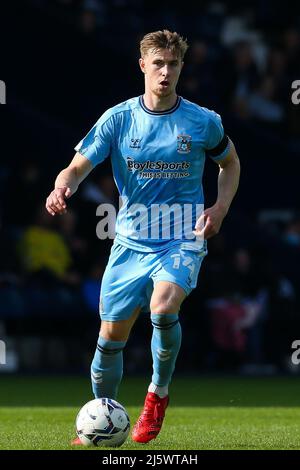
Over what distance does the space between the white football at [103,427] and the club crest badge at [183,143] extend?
66.4 inches

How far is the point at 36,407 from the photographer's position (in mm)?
11406

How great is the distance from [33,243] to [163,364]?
7.47 m

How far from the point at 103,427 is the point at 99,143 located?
1806 mm

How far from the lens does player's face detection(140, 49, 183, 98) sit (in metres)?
8.41

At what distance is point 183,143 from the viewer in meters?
8.52

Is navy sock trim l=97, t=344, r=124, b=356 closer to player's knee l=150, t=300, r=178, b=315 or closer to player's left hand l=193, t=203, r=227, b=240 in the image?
player's knee l=150, t=300, r=178, b=315

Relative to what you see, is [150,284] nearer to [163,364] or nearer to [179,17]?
[163,364]

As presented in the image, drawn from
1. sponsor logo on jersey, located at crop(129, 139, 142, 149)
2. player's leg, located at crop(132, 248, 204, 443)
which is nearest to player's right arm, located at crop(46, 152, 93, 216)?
sponsor logo on jersey, located at crop(129, 139, 142, 149)

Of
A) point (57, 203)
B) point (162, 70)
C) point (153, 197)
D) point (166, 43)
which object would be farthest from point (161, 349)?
point (166, 43)

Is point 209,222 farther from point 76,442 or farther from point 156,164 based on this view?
point 76,442

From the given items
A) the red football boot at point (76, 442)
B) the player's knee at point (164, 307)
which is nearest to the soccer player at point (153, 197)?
the player's knee at point (164, 307)

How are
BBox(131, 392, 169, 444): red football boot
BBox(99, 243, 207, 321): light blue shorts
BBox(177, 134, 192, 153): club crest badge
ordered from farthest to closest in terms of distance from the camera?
BBox(177, 134, 192, 153): club crest badge, BBox(99, 243, 207, 321): light blue shorts, BBox(131, 392, 169, 444): red football boot

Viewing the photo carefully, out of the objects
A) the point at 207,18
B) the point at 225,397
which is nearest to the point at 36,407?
the point at 225,397

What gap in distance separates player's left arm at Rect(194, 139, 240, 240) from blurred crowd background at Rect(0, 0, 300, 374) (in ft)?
22.8
